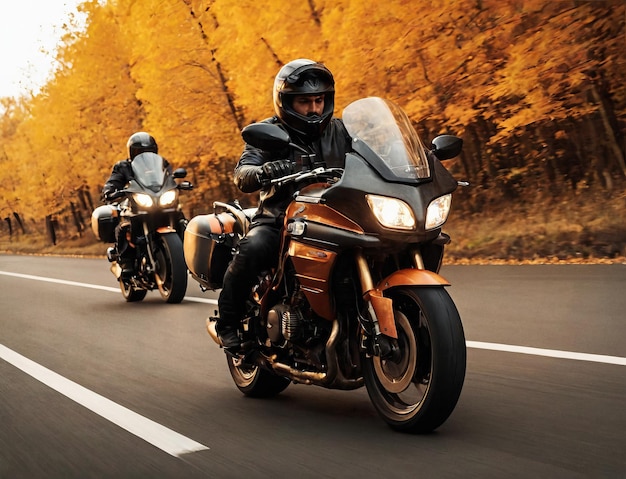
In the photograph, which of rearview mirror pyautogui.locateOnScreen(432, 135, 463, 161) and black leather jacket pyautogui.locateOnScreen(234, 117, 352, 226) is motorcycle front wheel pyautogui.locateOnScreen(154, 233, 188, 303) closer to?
black leather jacket pyautogui.locateOnScreen(234, 117, 352, 226)

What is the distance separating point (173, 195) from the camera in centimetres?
1163

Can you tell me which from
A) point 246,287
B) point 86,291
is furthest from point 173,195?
point 246,287

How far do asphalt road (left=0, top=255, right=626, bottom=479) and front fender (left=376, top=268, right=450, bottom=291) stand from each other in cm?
74

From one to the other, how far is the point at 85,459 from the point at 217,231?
6.68 feet

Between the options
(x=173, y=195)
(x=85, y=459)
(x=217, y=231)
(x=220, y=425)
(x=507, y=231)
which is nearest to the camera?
(x=85, y=459)

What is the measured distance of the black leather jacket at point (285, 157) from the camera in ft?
16.7

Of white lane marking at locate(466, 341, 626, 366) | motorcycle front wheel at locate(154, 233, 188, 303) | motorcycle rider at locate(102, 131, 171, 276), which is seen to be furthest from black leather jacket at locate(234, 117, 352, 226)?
motorcycle rider at locate(102, 131, 171, 276)

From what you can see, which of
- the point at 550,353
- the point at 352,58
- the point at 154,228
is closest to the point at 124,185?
the point at 154,228

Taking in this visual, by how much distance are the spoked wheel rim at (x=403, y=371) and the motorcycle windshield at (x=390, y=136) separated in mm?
690

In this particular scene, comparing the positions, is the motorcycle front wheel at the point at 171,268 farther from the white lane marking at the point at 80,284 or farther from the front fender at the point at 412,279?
the front fender at the point at 412,279

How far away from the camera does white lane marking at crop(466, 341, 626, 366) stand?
235 inches

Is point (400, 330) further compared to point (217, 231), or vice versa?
point (217, 231)

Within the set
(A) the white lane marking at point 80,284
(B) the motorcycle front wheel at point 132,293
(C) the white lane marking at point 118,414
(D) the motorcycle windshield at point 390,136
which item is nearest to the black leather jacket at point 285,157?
(D) the motorcycle windshield at point 390,136

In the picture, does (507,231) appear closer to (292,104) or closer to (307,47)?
(307,47)
